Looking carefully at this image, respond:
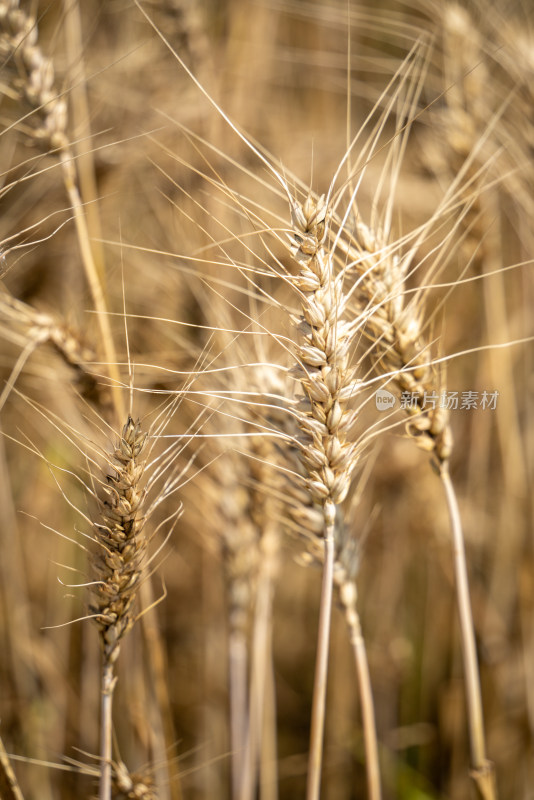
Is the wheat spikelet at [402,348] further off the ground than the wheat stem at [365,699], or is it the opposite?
the wheat spikelet at [402,348]

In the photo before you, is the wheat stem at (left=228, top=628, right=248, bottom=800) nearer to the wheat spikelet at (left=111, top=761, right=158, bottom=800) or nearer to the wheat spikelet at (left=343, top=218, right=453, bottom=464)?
the wheat spikelet at (left=111, top=761, right=158, bottom=800)

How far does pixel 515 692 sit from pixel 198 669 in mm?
812

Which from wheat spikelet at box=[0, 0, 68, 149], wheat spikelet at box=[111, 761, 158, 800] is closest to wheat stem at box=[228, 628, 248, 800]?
wheat spikelet at box=[111, 761, 158, 800]

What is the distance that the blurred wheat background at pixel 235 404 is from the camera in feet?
3.12

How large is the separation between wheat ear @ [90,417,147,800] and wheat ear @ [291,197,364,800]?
0.17 m

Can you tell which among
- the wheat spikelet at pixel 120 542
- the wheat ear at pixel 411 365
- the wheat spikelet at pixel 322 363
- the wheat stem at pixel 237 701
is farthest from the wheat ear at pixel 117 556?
the wheat stem at pixel 237 701

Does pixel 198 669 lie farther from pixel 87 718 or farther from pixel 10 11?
pixel 10 11

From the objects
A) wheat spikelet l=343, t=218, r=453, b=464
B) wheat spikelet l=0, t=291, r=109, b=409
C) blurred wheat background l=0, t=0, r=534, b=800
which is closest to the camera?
wheat spikelet l=343, t=218, r=453, b=464

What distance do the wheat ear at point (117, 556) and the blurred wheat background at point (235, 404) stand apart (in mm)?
220

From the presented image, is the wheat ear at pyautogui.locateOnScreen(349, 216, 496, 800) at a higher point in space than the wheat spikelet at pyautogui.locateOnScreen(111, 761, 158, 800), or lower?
higher

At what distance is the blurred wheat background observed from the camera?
37.4 inches

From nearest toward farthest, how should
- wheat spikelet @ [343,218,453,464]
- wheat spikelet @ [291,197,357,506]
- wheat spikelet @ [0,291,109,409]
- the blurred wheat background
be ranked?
wheat spikelet @ [291,197,357,506]
wheat spikelet @ [343,218,453,464]
wheat spikelet @ [0,291,109,409]
the blurred wheat background

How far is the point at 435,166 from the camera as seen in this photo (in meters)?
1.17

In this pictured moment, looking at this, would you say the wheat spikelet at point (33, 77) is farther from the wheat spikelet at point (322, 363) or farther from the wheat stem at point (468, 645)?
the wheat stem at point (468, 645)
